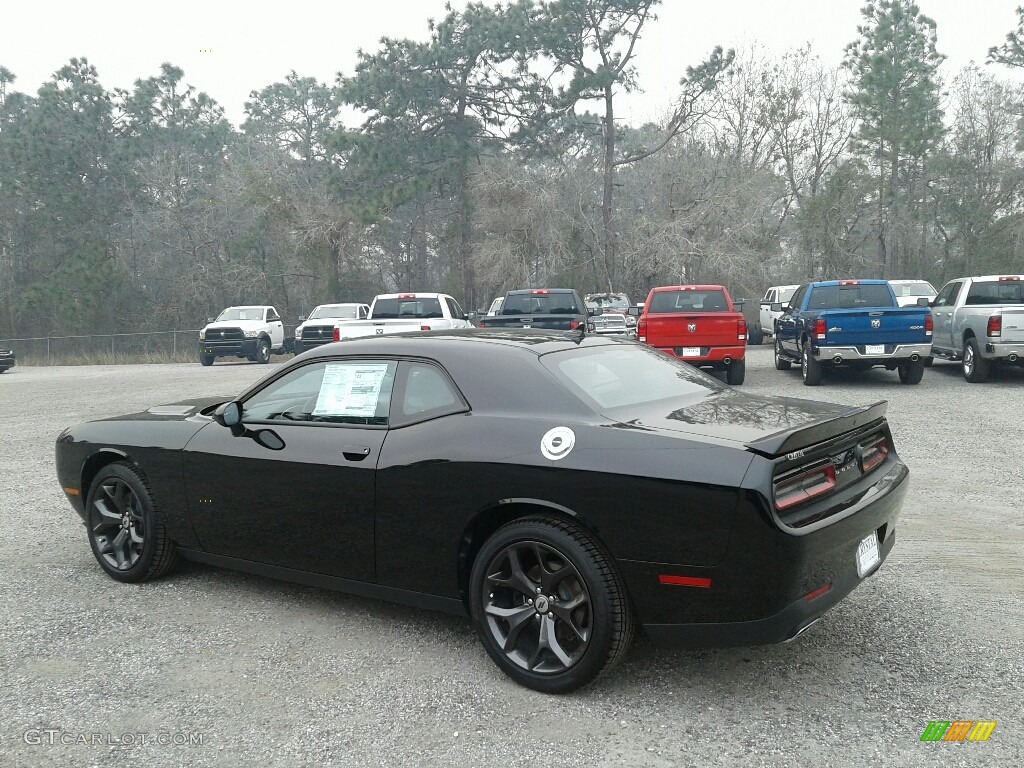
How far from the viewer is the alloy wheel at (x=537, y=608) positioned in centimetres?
371

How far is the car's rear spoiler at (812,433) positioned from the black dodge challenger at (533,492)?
0.5 inches

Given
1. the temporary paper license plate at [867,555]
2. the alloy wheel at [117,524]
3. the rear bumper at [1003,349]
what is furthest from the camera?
the rear bumper at [1003,349]

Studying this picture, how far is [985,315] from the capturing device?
14.7m

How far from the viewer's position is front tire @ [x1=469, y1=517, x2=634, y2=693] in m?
3.61

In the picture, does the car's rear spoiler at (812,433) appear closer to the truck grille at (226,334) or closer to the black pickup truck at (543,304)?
the black pickup truck at (543,304)

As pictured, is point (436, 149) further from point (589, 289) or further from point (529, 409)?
point (529, 409)

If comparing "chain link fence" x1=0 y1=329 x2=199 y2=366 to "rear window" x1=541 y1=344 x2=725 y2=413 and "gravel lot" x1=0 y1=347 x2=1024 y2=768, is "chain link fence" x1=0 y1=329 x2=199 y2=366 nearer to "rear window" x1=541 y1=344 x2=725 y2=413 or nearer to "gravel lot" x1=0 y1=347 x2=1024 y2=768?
"gravel lot" x1=0 y1=347 x2=1024 y2=768

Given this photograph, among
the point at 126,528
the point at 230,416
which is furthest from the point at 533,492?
the point at 126,528

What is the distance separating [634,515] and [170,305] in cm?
4861

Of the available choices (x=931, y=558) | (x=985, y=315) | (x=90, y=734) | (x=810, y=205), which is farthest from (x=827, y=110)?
A: (x=90, y=734)

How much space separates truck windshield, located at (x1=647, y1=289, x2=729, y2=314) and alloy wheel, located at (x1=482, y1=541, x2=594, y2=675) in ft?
43.3

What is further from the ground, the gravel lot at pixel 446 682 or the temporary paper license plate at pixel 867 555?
the temporary paper license plate at pixel 867 555

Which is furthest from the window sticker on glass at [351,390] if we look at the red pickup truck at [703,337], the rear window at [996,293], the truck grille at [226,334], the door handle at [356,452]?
the truck grille at [226,334]

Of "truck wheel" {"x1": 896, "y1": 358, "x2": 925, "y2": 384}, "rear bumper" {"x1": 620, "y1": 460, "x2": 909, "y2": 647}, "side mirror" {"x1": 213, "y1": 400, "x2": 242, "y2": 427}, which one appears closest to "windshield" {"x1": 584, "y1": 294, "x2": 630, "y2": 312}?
"truck wheel" {"x1": 896, "y1": 358, "x2": 925, "y2": 384}
